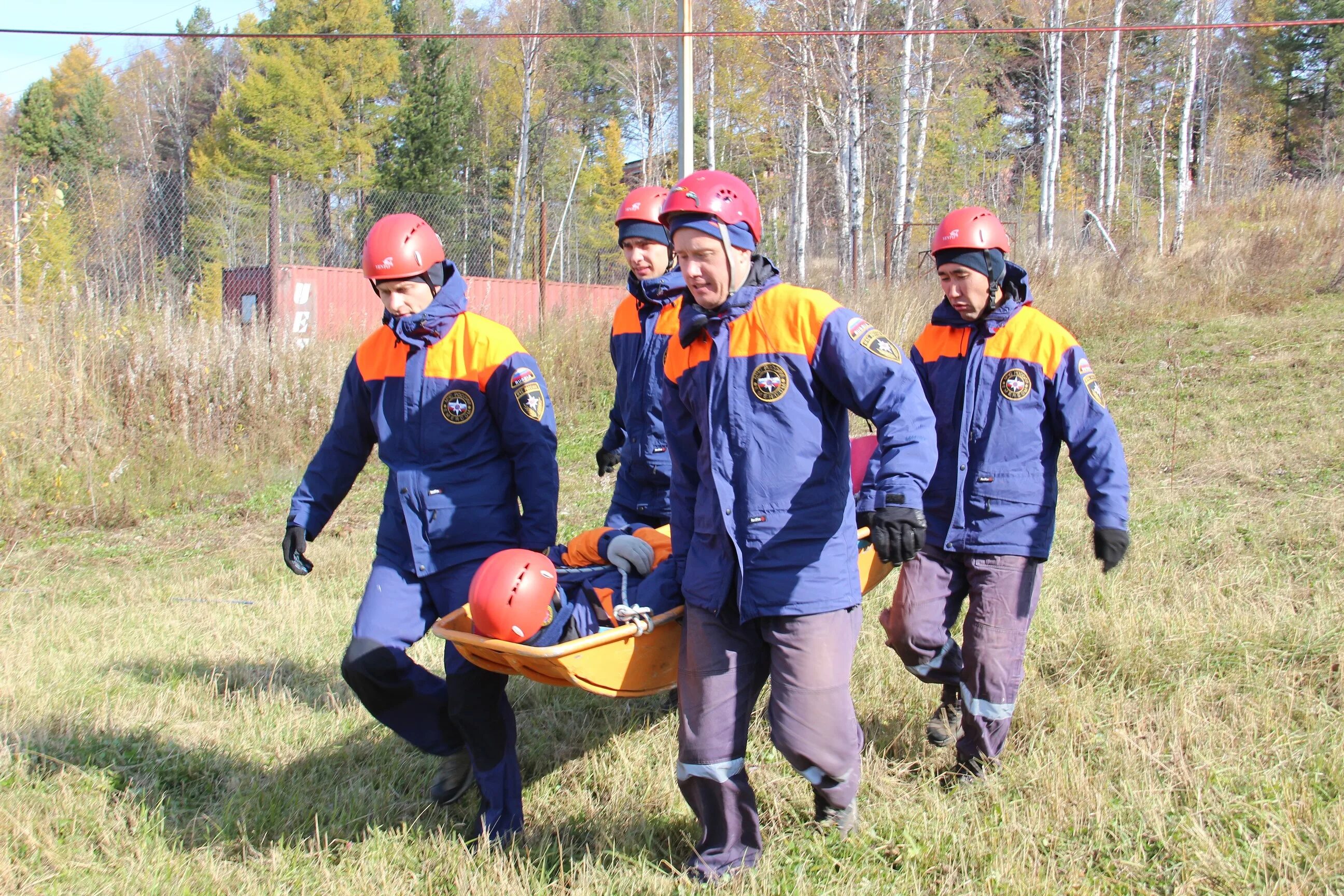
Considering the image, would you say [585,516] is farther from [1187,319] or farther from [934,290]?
[1187,319]

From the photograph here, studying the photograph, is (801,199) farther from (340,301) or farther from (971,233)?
(971,233)

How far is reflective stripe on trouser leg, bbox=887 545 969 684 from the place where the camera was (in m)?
3.89

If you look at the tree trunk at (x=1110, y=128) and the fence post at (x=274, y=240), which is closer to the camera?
the fence post at (x=274, y=240)

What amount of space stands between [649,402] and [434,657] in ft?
6.67

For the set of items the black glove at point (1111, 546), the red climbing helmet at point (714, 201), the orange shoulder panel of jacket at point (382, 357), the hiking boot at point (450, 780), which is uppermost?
the red climbing helmet at point (714, 201)

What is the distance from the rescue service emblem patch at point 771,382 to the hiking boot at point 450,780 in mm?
1922

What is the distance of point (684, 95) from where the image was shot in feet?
34.3

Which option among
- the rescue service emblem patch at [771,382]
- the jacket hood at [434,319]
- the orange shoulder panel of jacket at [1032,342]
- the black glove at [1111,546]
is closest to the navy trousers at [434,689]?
the jacket hood at [434,319]

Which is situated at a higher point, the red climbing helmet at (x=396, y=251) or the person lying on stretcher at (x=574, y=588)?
the red climbing helmet at (x=396, y=251)

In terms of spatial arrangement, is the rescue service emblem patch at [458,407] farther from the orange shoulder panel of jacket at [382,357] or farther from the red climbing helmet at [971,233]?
the red climbing helmet at [971,233]

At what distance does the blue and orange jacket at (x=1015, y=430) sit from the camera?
12.1 feet

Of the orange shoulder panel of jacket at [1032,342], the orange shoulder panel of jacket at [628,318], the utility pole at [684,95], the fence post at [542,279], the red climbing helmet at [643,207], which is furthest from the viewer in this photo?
the fence post at [542,279]

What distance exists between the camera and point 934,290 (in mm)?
14734

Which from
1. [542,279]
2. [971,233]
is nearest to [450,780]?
[971,233]
